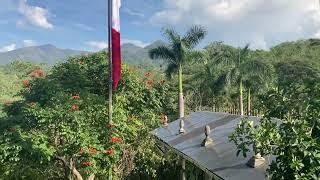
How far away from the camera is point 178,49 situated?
33.3m

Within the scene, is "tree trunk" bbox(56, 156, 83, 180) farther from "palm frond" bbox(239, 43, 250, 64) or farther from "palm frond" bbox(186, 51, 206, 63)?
"palm frond" bbox(239, 43, 250, 64)

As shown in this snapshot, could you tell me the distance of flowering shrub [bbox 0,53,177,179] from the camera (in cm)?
1222

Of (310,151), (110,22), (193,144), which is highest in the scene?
(110,22)

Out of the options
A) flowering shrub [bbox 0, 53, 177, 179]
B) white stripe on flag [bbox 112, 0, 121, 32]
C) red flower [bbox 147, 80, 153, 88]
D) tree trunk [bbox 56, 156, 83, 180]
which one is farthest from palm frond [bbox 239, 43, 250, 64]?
white stripe on flag [bbox 112, 0, 121, 32]

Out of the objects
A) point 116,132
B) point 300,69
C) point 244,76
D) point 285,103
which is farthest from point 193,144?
point 300,69

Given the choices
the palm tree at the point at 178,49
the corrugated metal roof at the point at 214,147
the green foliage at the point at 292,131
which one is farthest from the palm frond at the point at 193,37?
the green foliage at the point at 292,131

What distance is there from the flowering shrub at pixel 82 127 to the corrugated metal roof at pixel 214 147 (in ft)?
4.76

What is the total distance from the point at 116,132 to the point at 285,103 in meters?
7.26

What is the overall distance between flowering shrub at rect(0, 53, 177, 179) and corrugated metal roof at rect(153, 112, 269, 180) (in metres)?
1.45

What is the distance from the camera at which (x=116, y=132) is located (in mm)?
13141

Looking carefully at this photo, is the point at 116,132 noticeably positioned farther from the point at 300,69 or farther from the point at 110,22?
the point at 300,69

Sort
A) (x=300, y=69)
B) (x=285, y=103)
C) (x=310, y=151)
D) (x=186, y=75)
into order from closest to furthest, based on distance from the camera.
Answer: (x=310, y=151) → (x=285, y=103) → (x=300, y=69) → (x=186, y=75)

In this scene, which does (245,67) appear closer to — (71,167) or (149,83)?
(149,83)

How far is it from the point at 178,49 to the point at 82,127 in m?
21.5
